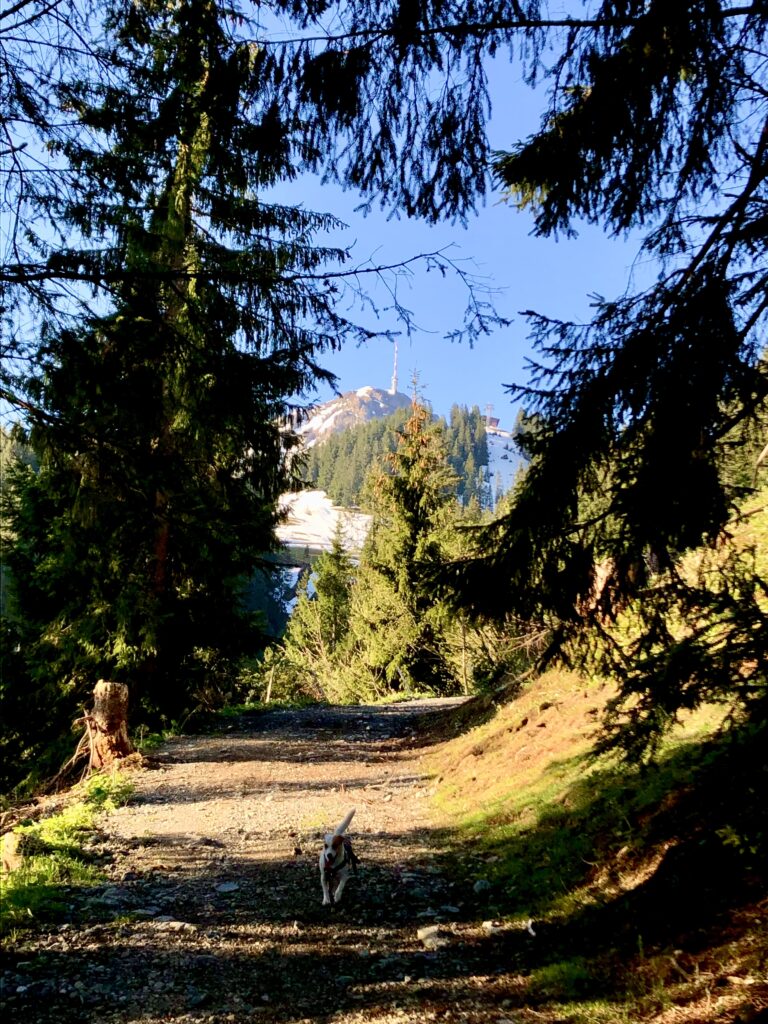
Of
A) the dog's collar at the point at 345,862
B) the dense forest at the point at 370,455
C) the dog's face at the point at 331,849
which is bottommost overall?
the dog's collar at the point at 345,862

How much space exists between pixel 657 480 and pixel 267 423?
2.53 m

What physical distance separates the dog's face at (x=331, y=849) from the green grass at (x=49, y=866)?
1.73m

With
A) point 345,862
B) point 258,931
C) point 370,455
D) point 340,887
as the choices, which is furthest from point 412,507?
point 370,455

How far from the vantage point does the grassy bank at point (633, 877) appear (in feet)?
10.0

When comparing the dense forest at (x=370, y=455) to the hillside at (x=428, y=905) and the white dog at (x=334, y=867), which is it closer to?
the hillside at (x=428, y=905)

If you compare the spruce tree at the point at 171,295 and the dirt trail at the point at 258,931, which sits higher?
the spruce tree at the point at 171,295

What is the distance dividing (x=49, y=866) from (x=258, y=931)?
1739 millimetres

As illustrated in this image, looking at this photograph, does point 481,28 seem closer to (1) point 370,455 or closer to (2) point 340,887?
(2) point 340,887

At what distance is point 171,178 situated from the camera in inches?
164

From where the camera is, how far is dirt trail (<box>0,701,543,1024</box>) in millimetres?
3484

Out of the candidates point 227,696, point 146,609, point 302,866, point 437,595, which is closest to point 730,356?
point 437,595

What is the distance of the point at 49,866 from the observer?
496cm

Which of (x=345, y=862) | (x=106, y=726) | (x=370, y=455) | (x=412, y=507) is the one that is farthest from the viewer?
(x=370, y=455)

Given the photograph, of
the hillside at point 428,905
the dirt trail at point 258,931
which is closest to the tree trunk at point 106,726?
the hillside at point 428,905
